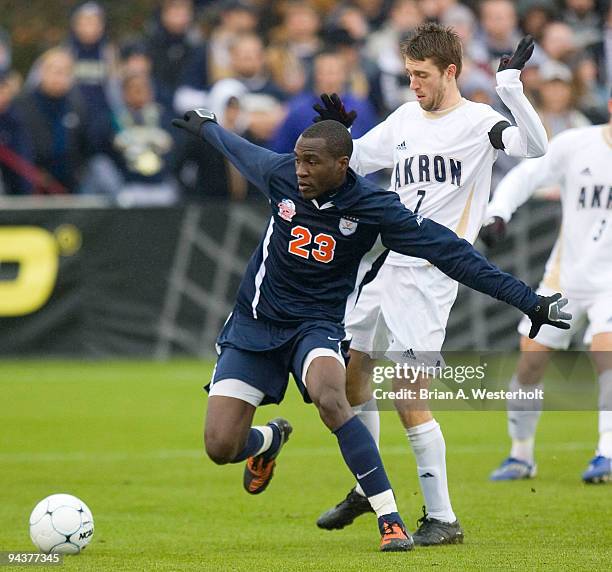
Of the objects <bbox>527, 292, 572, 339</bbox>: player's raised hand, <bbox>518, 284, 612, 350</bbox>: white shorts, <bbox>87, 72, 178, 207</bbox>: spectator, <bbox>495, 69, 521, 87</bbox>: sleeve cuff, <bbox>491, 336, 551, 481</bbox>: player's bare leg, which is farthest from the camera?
<bbox>87, 72, 178, 207</bbox>: spectator

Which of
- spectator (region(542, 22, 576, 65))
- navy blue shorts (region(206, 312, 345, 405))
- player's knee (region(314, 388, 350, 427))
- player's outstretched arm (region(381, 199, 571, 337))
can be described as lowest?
player's knee (region(314, 388, 350, 427))

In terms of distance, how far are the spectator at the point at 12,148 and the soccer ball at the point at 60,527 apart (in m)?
9.64

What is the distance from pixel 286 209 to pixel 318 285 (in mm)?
419

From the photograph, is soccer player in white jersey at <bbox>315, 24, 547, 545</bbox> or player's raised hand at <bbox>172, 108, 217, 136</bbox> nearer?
soccer player in white jersey at <bbox>315, 24, 547, 545</bbox>

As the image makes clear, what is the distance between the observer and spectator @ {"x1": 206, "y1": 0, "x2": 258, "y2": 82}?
1656 cm

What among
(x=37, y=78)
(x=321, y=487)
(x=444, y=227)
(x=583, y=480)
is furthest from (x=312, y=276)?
(x=37, y=78)

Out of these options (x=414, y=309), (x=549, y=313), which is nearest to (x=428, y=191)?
(x=414, y=309)

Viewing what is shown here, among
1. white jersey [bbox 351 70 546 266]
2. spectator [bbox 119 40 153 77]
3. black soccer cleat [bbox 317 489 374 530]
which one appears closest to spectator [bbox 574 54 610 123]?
spectator [bbox 119 40 153 77]

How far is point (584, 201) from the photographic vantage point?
365 inches

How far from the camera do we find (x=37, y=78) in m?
16.7

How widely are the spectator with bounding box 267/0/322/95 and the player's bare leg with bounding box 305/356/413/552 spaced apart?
10019mm

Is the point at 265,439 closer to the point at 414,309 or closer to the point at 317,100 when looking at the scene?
the point at 414,309

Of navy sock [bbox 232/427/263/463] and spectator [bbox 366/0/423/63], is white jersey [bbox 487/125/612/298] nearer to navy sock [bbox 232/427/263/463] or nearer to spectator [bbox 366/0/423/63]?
navy sock [bbox 232/427/263/463]

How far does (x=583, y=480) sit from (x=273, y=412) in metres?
3.89
